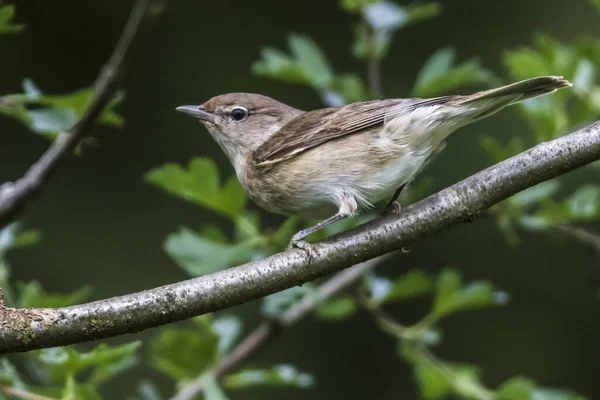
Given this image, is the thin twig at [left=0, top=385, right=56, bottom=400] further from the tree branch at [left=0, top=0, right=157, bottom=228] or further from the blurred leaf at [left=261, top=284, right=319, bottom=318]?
the blurred leaf at [left=261, top=284, right=319, bottom=318]

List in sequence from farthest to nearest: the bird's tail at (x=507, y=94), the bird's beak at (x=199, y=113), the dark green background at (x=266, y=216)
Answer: the dark green background at (x=266, y=216) → the bird's beak at (x=199, y=113) → the bird's tail at (x=507, y=94)

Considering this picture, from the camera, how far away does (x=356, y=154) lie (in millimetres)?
3020

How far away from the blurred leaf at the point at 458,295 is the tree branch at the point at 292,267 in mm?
910

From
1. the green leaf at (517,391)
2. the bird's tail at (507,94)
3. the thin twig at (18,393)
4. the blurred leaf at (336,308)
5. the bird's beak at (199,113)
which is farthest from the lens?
the bird's beak at (199,113)

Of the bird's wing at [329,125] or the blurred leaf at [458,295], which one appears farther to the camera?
the blurred leaf at [458,295]

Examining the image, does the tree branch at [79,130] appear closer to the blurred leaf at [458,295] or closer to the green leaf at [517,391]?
the blurred leaf at [458,295]

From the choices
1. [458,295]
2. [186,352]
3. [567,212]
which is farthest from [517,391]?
[186,352]

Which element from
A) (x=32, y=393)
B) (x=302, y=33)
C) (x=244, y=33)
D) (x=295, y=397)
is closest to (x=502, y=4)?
(x=302, y=33)

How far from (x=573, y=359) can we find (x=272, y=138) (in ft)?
11.0

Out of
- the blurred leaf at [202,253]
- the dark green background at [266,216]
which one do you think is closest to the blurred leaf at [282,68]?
the blurred leaf at [202,253]

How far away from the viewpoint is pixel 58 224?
582 centimetres

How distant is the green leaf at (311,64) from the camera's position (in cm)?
322

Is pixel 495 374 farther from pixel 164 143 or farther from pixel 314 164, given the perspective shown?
pixel 314 164

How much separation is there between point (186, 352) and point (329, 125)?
3.16ft
